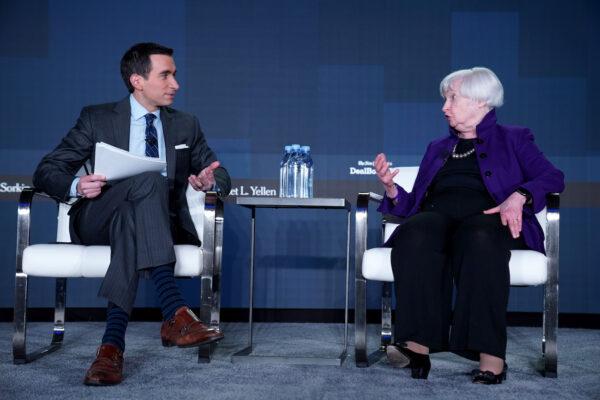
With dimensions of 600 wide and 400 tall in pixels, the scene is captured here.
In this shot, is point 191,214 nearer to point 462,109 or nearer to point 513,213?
point 462,109

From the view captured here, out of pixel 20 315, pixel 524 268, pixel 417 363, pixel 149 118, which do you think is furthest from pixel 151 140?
pixel 524 268

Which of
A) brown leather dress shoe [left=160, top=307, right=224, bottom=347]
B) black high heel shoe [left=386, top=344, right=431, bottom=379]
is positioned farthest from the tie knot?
black high heel shoe [left=386, top=344, right=431, bottom=379]

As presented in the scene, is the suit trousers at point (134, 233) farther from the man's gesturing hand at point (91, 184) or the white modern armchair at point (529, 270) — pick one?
the white modern armchair at point (529, 270)

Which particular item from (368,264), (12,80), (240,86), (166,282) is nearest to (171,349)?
(166,282)

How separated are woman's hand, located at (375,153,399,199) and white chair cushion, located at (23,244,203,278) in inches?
28.1

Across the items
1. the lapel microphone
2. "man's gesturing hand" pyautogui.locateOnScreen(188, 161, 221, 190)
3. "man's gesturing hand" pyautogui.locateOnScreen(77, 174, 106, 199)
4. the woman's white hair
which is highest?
the woman's white hair

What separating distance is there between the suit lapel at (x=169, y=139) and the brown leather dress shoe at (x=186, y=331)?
28.6 inches

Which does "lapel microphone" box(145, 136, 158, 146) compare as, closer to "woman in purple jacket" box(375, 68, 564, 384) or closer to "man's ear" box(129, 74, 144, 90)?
"man's ear" box(129, 74, 144, 90)

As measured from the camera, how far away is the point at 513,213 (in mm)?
2465

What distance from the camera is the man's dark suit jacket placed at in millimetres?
2779

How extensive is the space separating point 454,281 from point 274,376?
2.28 ft

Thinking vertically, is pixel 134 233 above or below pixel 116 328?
above

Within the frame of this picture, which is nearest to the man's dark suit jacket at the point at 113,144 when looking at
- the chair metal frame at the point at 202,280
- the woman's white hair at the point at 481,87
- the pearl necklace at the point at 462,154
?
the chair metal frame at the point at 202,280

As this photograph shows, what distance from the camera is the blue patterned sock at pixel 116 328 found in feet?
7.78
